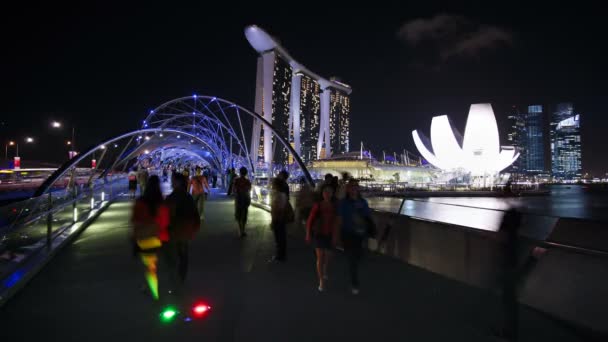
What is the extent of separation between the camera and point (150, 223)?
4.27m

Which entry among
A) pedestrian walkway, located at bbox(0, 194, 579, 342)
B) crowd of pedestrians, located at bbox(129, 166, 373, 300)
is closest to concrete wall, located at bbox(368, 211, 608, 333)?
pedestrian walkway, located at bbox(0, 194, 579, 342)

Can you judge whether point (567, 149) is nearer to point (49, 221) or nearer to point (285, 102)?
point (285, 102)

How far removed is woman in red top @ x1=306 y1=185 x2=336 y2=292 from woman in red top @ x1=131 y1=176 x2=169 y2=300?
1.83 metres

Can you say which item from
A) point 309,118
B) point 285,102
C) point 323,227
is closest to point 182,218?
point 323,227

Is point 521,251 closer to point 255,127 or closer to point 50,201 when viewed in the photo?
point 50,201

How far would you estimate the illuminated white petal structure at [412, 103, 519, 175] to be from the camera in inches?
2144

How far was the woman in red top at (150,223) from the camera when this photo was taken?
4.27 metres

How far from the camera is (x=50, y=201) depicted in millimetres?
6898

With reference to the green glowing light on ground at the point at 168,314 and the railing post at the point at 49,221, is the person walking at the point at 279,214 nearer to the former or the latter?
the green glowing light on ground at the point at 168,314

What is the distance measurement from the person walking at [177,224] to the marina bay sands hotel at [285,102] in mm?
24100

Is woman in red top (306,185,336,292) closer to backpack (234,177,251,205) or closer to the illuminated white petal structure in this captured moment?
backpack (234,177,251,205)

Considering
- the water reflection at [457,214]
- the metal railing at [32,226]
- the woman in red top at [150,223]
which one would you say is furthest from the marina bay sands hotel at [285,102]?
the woman in red top at [150,223]

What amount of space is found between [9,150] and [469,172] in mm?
72467

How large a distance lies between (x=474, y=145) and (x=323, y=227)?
57652 millimetres
